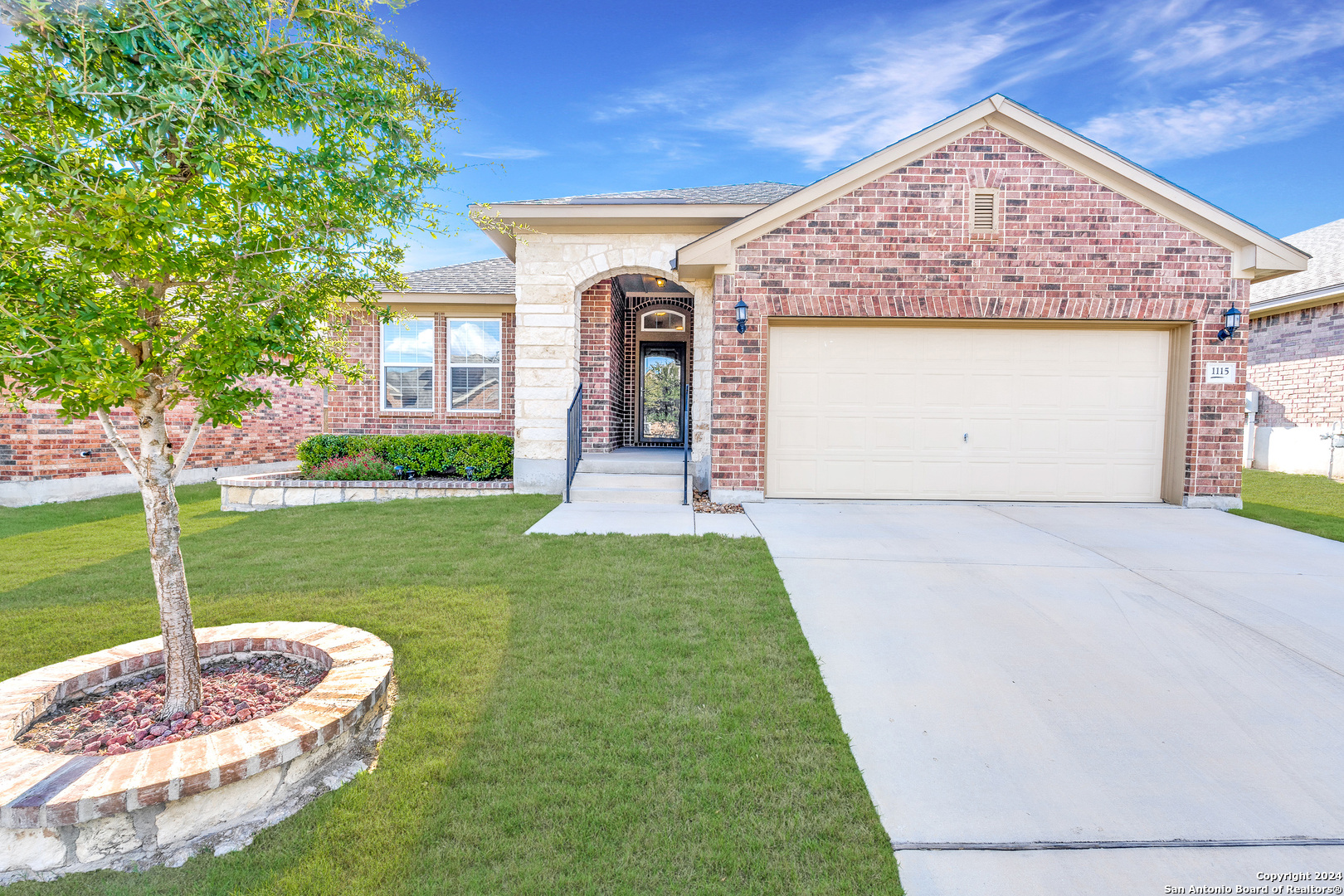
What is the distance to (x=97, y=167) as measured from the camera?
1969mm

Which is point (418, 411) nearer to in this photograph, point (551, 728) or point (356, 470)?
point (356, 470)

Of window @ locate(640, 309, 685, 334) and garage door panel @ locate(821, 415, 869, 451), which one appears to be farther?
window @ locate(640, 309, 685, 334)

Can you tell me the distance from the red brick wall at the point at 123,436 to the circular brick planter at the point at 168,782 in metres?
5.18

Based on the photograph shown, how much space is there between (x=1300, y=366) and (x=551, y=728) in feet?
59.8

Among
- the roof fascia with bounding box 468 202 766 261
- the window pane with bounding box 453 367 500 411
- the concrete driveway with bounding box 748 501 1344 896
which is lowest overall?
the concrete driveway with bounding box 748 501 1344 896

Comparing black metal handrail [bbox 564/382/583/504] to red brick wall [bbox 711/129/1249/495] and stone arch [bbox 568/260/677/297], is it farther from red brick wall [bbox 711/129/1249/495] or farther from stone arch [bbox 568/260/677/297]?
red brick wall [bbox 711/129/1249/495]

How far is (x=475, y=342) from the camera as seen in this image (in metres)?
10.9

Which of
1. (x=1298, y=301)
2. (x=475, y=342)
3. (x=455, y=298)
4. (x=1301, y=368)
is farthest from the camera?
(x=1301, y=368)

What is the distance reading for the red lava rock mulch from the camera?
87.0 inches

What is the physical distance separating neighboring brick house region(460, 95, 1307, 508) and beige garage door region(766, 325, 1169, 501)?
0.03 m

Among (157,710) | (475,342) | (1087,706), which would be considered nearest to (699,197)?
(475,342)

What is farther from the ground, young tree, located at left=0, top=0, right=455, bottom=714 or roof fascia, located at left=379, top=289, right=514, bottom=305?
roof fascia, located at left=379, top=289, right=514, bottom=305

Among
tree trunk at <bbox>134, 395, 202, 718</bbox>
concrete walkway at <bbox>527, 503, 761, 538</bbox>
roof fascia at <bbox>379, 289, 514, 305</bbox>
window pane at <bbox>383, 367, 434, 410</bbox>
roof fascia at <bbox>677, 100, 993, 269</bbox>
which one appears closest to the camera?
tree trunk at <bbox>134, 395, 202, 718</bbox>

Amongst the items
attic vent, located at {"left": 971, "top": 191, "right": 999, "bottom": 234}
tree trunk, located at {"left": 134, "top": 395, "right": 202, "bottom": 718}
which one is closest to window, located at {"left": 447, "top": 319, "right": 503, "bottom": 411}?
attic vent, located at {"left": 971, "top": 191, "right": 999, "bottom": 234}
